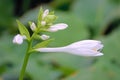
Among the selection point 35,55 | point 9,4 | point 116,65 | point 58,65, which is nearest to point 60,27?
point 116,65

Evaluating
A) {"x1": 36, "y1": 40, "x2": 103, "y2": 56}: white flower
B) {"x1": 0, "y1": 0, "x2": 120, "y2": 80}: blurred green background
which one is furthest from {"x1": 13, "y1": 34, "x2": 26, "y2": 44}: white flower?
{"x1": 0, "y1": 0, "x2": 120, "y2": 80}: blurred green background

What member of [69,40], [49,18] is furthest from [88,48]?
[69,40]

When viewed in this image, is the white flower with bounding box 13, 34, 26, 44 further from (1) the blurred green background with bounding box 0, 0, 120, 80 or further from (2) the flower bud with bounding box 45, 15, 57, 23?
(1) the blurred green background with bounding box 0, 0, 120, 80

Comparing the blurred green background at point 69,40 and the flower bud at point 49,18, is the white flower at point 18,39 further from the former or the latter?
the blurred green background at point 69,40

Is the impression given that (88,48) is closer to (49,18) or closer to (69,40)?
(49,18)

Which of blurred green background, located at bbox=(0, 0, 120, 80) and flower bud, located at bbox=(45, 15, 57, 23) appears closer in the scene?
flower bud, located at bbox=(45, 15, 57, 23)

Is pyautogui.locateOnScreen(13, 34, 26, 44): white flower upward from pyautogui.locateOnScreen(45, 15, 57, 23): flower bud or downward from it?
downward

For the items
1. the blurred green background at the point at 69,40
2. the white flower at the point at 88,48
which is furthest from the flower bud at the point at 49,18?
the blurred green background at the point at 69,40

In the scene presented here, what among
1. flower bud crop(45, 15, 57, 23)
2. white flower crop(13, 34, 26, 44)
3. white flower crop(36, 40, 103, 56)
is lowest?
white flower crop(36, 40, 103, 56)
